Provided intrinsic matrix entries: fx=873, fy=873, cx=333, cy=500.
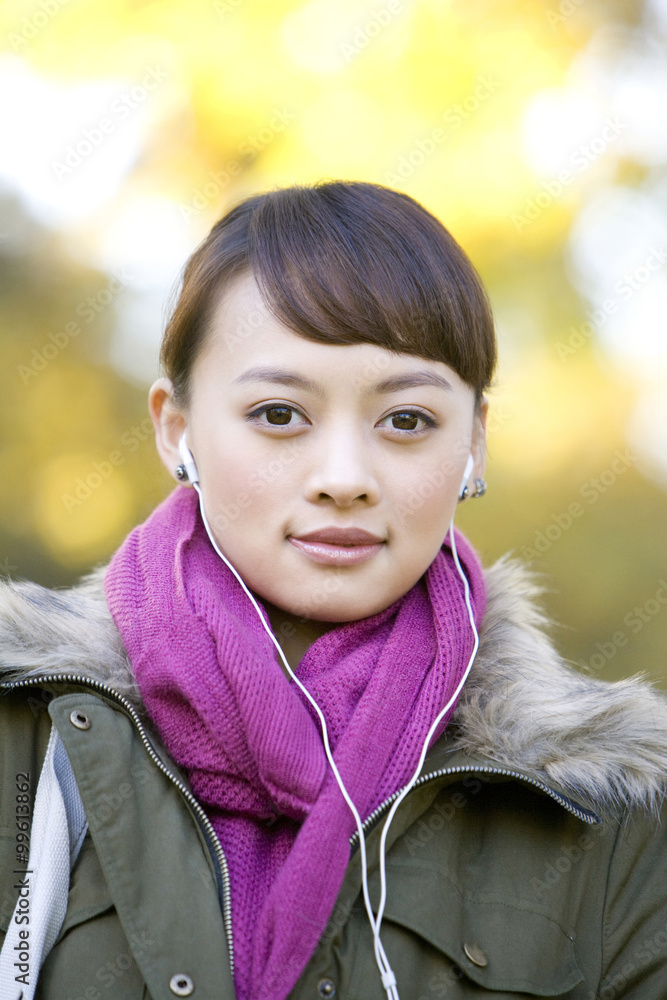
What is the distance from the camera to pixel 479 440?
6.84 ft

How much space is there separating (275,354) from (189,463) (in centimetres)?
34

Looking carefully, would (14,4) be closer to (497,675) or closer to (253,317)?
(253,317)

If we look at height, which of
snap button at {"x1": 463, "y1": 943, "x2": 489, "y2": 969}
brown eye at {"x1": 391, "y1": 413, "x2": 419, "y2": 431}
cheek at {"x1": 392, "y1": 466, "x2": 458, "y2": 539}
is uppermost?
brown eye at {"x1": 391, "y1": 413, "x2": 419, "y2": 431}

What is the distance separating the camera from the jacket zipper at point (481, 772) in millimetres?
1618

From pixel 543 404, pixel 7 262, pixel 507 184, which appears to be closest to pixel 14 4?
pixel 7 262

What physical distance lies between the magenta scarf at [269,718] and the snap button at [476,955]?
0.28 meters

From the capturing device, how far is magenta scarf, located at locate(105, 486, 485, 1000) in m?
1.51

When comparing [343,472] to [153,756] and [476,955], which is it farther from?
[476,955]

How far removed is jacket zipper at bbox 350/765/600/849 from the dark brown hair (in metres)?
0.82

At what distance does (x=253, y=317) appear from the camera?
5.80 feet

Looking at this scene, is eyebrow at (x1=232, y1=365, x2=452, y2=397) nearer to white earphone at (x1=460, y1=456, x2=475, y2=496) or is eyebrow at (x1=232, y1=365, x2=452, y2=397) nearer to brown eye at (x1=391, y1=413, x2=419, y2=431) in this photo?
brown eye at (x1=391, y1=413, x2=419, y2=431)

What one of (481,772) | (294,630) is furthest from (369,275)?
(481,772)

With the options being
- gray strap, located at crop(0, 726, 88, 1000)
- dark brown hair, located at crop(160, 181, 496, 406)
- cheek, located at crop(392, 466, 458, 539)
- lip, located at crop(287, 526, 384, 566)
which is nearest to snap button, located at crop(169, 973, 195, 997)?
gray strap, located at crop(0, 726, 88, 1000)

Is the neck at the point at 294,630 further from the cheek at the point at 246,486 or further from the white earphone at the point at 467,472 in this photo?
the white earphone at the point at 467,472
